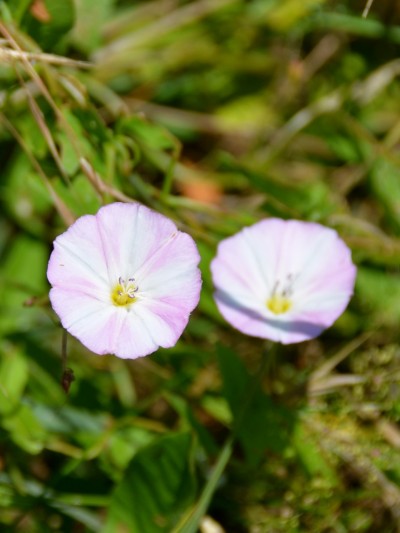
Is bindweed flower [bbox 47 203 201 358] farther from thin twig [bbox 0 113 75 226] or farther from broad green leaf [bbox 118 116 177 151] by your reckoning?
broad green leaf [bbox 118 116 177 151]

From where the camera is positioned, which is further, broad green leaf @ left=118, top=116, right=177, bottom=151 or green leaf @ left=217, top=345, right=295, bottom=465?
broad green leaf @ left=118, top=116, right=177, bottom=151

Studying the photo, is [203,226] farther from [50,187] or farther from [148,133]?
[50,187]

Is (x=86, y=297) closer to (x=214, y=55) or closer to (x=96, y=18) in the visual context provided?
(x=96, y=18)

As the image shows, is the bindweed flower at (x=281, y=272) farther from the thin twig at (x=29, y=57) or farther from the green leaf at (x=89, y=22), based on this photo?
the green leaf at (x=89, y=22)

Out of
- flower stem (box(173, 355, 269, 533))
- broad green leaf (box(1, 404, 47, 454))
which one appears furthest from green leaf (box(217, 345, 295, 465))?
broad green leaf (box(1, 404, 47, 454))

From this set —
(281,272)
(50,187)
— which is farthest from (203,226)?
(50,187)

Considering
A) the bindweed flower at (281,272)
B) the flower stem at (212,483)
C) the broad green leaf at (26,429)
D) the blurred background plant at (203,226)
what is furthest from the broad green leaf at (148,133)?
the broad green leaf at (26,429)

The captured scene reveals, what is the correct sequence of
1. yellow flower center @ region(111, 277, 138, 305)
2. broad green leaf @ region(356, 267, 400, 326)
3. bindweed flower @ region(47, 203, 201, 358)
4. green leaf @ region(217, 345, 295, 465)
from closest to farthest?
bindweed flower @ region(47, 203, 201, 358)
yellow flower center @ region(111, 277, 138, 305)
green leaf @ region(217, 345, 295, 465)
broad green leaf @ region(356, 267, 400, 326)
